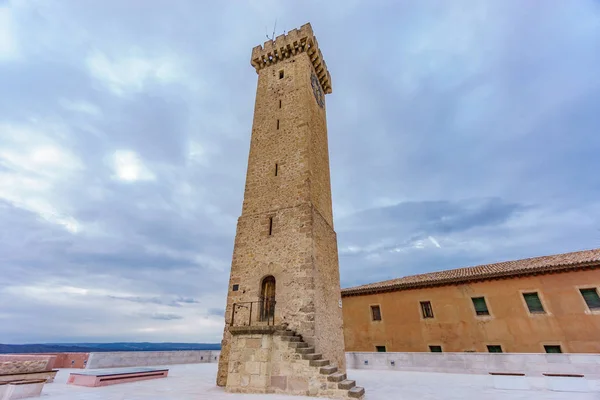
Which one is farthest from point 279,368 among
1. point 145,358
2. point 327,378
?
point 145,358

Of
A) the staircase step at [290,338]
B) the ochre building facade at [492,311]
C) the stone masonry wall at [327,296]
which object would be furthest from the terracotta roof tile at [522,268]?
the staircase step at [290,338]

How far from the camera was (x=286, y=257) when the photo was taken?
10.3 metres

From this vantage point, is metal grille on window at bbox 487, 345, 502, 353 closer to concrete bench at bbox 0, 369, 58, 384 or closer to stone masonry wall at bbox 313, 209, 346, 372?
stone masonry wall at bbox 313, 209, 346, 372

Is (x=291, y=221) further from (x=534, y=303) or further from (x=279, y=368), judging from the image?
(x=534, y=303)

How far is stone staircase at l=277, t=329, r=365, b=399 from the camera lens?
6.70m

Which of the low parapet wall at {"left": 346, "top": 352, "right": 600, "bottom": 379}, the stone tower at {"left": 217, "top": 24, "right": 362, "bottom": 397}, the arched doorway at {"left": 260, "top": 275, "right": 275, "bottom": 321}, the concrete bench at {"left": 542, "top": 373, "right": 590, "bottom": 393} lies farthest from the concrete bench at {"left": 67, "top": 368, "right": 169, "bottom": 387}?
the concrete bench at {"left": 542, "top": 373, "right": 590, "bottom": 393}

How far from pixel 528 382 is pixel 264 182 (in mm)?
11377

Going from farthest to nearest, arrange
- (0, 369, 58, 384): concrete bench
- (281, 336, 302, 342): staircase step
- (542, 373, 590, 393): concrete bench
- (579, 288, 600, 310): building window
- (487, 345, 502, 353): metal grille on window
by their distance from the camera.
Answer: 1. (487, 345, 502, 353): metal grille on window
2. (579, 288, 600, 310): building window
3. (281, 336, 302, 342): staircase step
4. (542, 373, 590, 393): concrete bench
5. (0, 369, 58, 384): concrete bench

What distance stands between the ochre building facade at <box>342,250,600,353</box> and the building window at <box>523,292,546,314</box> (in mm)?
45

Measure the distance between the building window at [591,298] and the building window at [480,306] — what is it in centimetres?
470

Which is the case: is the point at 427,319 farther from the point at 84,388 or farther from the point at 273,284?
the point at 84,388

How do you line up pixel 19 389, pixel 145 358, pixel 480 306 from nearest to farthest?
pixel 19 389 < pixel 145 358 < pixel 480 306

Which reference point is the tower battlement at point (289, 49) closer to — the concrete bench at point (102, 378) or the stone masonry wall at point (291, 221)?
the stone masonry wall at point (291, 221)

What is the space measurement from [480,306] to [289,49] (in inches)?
780
